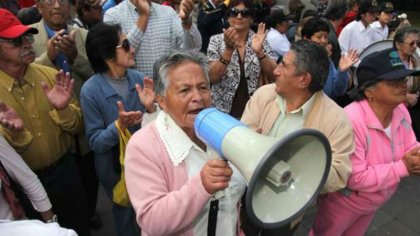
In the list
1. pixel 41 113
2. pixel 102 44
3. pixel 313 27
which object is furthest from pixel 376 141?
pixel 41 113

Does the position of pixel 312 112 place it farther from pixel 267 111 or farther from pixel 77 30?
pixel 77 30

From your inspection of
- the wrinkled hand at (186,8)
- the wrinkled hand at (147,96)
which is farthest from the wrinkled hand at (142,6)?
the wrinkled hand at (147,96)

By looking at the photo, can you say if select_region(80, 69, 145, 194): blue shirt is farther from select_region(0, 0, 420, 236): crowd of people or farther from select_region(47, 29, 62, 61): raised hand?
select_region(47, 29, 62, 61): raised hand

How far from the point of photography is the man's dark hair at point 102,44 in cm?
286

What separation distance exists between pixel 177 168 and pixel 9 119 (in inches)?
53.1

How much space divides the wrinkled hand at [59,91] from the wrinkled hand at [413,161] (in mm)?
2588

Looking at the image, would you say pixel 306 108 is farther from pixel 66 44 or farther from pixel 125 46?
pixel 66 44

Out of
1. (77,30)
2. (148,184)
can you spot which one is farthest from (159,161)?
(77,30)

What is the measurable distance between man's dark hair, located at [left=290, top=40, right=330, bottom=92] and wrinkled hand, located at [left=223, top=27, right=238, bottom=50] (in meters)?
0.84

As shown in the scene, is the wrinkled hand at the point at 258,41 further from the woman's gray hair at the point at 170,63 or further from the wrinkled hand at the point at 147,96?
the woman's gray hair at the point at 170,63

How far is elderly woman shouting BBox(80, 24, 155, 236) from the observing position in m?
2.77

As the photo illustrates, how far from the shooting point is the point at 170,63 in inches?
73.9

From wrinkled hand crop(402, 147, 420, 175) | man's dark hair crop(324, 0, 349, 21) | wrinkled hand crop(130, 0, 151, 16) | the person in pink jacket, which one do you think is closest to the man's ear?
the person in pink jacket

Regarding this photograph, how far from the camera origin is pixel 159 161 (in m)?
1.74
